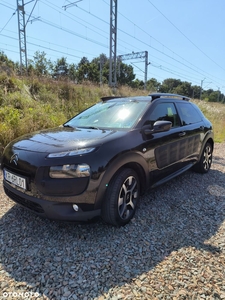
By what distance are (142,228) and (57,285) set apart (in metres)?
1.17

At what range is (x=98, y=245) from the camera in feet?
7.30

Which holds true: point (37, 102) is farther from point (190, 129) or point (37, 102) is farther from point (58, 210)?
point (58, 210)

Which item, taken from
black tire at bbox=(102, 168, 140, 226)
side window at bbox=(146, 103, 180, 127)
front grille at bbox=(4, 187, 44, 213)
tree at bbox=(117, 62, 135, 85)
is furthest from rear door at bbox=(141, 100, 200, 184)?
tree at bbox=(117, 62, 135, 85)

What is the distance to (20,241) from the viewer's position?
2238 millimetres

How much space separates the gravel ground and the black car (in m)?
0.30

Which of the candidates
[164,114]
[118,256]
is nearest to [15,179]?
[118,256]

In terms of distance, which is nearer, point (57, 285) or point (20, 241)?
point (57, 285)

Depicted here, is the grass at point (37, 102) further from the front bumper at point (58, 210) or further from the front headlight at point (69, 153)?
the front headlight at point (69, 153)

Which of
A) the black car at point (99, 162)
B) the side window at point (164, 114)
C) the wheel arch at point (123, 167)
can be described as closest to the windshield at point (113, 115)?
the black car at point (99, 162)

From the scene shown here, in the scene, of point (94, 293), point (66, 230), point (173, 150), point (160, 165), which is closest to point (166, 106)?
point (173, 150)

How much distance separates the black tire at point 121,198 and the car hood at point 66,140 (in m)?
0.46

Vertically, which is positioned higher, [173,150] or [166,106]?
[166,106]

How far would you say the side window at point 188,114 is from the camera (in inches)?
154

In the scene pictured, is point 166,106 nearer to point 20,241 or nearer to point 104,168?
point 104,168
